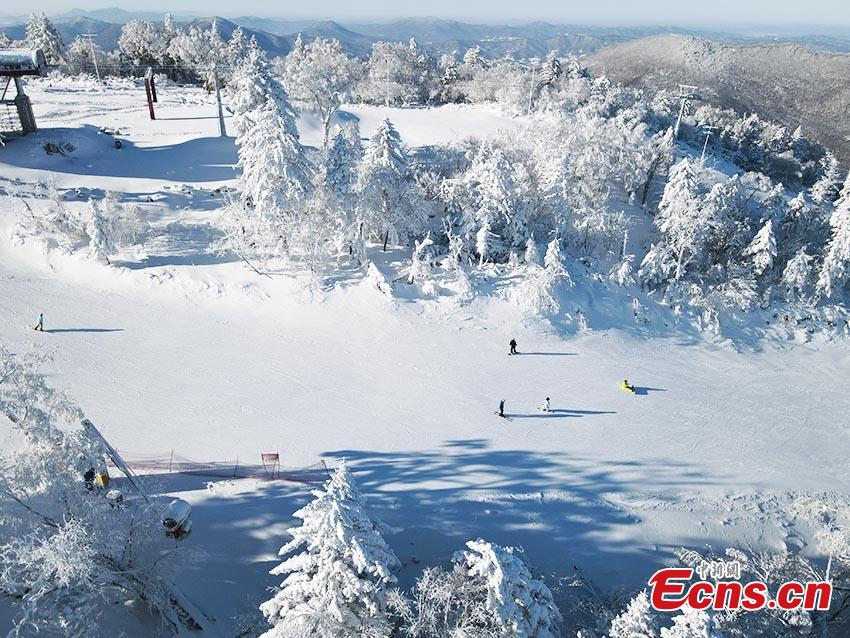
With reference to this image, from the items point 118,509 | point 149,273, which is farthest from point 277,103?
point 118,509

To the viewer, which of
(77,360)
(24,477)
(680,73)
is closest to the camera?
(24,477)

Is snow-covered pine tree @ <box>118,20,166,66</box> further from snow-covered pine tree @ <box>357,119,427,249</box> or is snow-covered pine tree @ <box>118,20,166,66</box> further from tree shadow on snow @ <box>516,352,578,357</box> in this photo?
tree shadow on snow @ <box>516,352,578,357</box>

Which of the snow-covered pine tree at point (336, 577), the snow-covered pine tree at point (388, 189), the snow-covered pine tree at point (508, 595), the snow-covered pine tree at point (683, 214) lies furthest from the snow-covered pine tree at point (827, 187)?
the snow-covered pine tree at point (336, 577)

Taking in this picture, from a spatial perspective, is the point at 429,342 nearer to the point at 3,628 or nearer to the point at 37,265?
the point at 3,628

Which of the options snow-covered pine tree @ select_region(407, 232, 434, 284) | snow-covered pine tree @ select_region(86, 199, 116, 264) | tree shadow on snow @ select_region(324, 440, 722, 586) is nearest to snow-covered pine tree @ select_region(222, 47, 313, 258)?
snow-covered pine tree @ select_region(86, 199, 116, 264)

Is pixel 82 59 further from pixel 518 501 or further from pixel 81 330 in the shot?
pixel 518 501

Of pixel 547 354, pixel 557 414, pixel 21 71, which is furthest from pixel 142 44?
pixel 557 414
